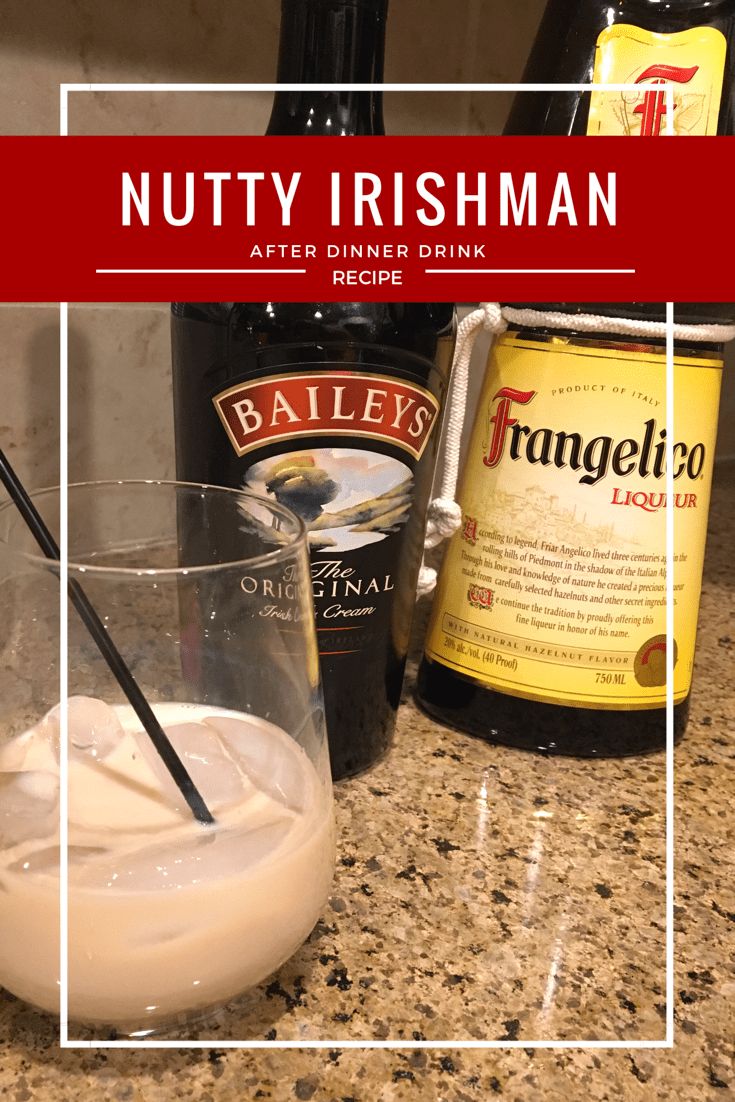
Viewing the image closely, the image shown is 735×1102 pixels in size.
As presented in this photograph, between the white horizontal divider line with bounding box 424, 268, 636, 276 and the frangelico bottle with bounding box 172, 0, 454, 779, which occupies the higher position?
the white horizontal divider line with bounding box 424, 268, 636, 276

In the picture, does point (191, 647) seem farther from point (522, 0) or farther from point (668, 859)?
point (522, 0)

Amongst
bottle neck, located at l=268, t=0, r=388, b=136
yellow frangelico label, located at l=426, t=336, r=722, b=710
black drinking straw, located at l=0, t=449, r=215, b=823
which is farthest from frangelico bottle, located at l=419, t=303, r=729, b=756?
black drinking straw, located at l=0, t=449, r=215, b=823

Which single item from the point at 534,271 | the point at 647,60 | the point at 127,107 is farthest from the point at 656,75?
the point at 127,107

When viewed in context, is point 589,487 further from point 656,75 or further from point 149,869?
point 149,869

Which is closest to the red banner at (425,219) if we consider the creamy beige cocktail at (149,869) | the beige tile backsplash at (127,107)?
the beige tile backsplash at (127,107)

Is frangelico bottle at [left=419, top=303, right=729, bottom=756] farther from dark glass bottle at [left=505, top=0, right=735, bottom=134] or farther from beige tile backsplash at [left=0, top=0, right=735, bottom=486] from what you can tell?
beige tile backsplash at [left=0, top=0, right=735, bottom=486]

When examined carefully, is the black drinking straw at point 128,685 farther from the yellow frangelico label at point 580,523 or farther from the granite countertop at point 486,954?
the yellow frangelico label at point 580,523

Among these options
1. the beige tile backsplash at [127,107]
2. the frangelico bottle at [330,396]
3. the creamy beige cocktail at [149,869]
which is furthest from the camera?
the beige tile backsplash at [127,107]
